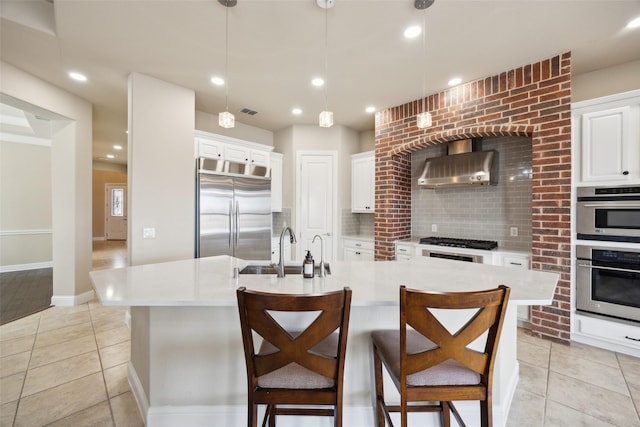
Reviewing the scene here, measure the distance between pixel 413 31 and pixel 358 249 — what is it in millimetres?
3127

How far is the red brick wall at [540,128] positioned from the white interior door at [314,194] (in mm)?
1715

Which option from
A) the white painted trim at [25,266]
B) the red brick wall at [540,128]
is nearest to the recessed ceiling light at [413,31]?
the red brick wall at [540,128]

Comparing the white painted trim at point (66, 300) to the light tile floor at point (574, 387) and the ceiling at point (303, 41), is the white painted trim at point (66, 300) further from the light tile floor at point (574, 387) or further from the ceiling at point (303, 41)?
the light tile floor at point (574, 387)

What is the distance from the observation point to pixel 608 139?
2596mm

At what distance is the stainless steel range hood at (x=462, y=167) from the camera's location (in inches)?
140

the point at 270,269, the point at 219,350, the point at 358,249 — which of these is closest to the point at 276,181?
the point at 358,249

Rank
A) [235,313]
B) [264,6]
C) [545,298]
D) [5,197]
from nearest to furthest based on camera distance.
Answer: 1. [545,298]
2. [235,313]
3. [264,6]
4. [5,197]

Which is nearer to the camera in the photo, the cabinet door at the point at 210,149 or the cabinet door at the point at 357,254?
the cabinet door at the point at 210,149

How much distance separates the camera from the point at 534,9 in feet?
7.14

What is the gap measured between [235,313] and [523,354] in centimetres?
264

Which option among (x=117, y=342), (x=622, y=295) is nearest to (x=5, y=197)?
(x=117, y=342)

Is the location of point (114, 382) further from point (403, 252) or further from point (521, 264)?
point (521, 264)

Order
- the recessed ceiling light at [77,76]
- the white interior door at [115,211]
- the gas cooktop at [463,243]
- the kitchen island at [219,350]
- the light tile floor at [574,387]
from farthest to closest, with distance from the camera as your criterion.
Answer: the white interior door at [115,211] < the gas cooktop at [463,243] < the recessed ceiling light at [77,76] < the light tile floor at [574,387] < the kitchen island at [219,350]

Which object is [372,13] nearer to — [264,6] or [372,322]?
[264,6]
